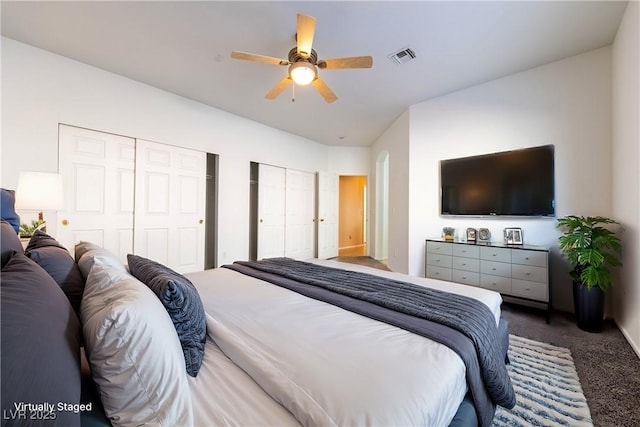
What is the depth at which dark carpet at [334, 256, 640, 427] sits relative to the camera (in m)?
1.42

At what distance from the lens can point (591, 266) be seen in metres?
2.28

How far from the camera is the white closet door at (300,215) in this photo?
5359 mm

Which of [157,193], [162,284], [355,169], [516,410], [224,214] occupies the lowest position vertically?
[516,410]

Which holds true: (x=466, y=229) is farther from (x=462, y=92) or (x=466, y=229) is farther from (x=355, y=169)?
(x=355, y=169)

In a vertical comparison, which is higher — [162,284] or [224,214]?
[224,214]

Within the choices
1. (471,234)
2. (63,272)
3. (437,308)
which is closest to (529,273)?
(471,234)

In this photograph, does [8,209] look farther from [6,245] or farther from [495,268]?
[495,268]

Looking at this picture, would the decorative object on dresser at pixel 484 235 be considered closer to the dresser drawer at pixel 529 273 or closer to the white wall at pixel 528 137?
the white wall at pixel 528 137

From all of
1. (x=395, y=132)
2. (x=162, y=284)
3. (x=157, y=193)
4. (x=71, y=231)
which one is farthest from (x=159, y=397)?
(x=395, y=132)

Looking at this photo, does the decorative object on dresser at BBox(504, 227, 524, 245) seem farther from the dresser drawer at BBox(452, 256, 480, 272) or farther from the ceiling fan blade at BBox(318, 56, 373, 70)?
the ceiling fan blade at BBox(318, 56, 373, 70)

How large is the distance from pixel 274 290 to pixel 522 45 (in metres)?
3.32

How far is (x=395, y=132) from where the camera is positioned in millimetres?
4598

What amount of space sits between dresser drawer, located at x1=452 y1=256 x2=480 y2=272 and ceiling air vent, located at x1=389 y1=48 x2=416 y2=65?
7.88 ft

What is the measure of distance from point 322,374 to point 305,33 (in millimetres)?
2197
